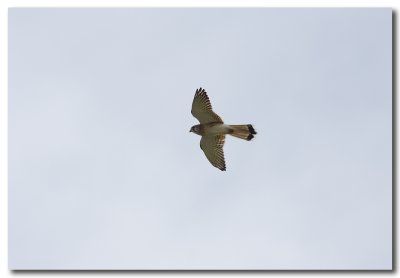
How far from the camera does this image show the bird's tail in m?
6.98

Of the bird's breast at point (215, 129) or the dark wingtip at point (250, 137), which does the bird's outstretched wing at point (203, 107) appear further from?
the dark wingtip at point (250, 137)

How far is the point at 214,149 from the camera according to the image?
24.6 ft

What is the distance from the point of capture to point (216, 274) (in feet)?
18.2

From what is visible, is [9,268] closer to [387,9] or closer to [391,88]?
[391,88]

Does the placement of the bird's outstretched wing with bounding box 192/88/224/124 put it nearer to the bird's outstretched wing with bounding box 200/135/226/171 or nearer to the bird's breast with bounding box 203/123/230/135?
the bird's breast with bounding box 203/123/230/135

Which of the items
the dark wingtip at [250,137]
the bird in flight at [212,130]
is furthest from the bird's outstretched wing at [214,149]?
the dark wingtip at [250,137]

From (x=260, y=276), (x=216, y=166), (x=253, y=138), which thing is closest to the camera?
(x=260, y=276)

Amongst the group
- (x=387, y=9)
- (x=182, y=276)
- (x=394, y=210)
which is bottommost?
(x=182, y=276)

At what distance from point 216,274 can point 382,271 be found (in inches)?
59.9

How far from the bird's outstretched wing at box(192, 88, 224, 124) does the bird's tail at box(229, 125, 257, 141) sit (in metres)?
0.19

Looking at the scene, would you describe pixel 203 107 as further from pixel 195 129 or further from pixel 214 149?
pixel 214 149

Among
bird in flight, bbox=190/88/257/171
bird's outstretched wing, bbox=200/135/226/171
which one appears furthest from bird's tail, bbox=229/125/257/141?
bird's outstretched wing, bbox=200/135/226/171

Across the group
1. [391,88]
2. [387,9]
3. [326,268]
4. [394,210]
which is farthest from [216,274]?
[387,9]

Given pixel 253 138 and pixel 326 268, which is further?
pixel 253 138
